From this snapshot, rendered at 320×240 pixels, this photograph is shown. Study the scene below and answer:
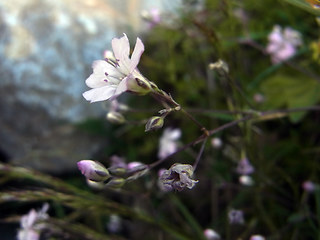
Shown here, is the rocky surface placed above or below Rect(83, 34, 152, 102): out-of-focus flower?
above

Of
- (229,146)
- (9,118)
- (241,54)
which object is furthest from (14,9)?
(229,146)

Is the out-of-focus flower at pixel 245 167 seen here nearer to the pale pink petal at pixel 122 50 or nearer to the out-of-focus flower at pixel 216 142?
the out-of-focus flower at pixel 216 142

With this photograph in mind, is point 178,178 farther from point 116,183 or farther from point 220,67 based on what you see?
point 220,67

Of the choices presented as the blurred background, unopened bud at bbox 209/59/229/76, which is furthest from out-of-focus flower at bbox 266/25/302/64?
unopened bud at bbox 209/59/229/76

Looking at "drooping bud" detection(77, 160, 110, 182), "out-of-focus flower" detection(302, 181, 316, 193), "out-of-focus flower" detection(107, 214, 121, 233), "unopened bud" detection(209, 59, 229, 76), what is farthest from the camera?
"out-of-focus flower" detection(107, 214, 121, 233)

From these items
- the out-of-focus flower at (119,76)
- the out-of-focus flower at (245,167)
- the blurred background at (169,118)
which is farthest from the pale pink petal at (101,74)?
the out-of-focus flower at (245,167)

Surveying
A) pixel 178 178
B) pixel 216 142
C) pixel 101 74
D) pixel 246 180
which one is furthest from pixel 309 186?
pixel 101 74

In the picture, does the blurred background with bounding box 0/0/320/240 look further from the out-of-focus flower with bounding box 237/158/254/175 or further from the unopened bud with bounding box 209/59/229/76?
the unopened bud with bounding box 209/59/229/76
